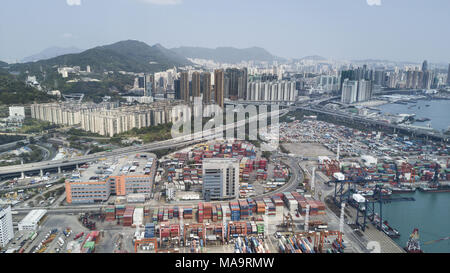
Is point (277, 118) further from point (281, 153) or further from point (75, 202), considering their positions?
point (75, 202)

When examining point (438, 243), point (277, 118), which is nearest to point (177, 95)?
point (277, 118)

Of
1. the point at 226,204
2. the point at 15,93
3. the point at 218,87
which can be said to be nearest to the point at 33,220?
the point at 226,204

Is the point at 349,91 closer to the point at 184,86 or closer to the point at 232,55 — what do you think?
the point at 184,86

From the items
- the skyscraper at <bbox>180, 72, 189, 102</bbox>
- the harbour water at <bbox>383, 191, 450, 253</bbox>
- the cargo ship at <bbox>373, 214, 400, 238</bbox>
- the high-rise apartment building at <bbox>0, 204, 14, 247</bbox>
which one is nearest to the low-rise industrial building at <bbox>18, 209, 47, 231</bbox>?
the high-rise apartment building at <bbox>0, 204, 14, 247</bbox>

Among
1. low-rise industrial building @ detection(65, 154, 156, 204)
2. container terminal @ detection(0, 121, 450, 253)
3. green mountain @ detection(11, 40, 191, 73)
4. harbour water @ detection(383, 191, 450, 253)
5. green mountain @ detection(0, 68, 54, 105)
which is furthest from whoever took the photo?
green mountain @ detection(11, 40, 191, 73)

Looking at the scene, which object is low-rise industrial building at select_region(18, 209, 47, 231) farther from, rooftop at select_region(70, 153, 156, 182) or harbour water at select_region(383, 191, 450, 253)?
harbour water at select_region(383, 191, 450, 253)

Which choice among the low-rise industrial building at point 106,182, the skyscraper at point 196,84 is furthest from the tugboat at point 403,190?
the skyscraper at point 196,84

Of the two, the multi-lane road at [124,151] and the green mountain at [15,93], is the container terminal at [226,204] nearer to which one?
the multi-lane road at [124,151]
